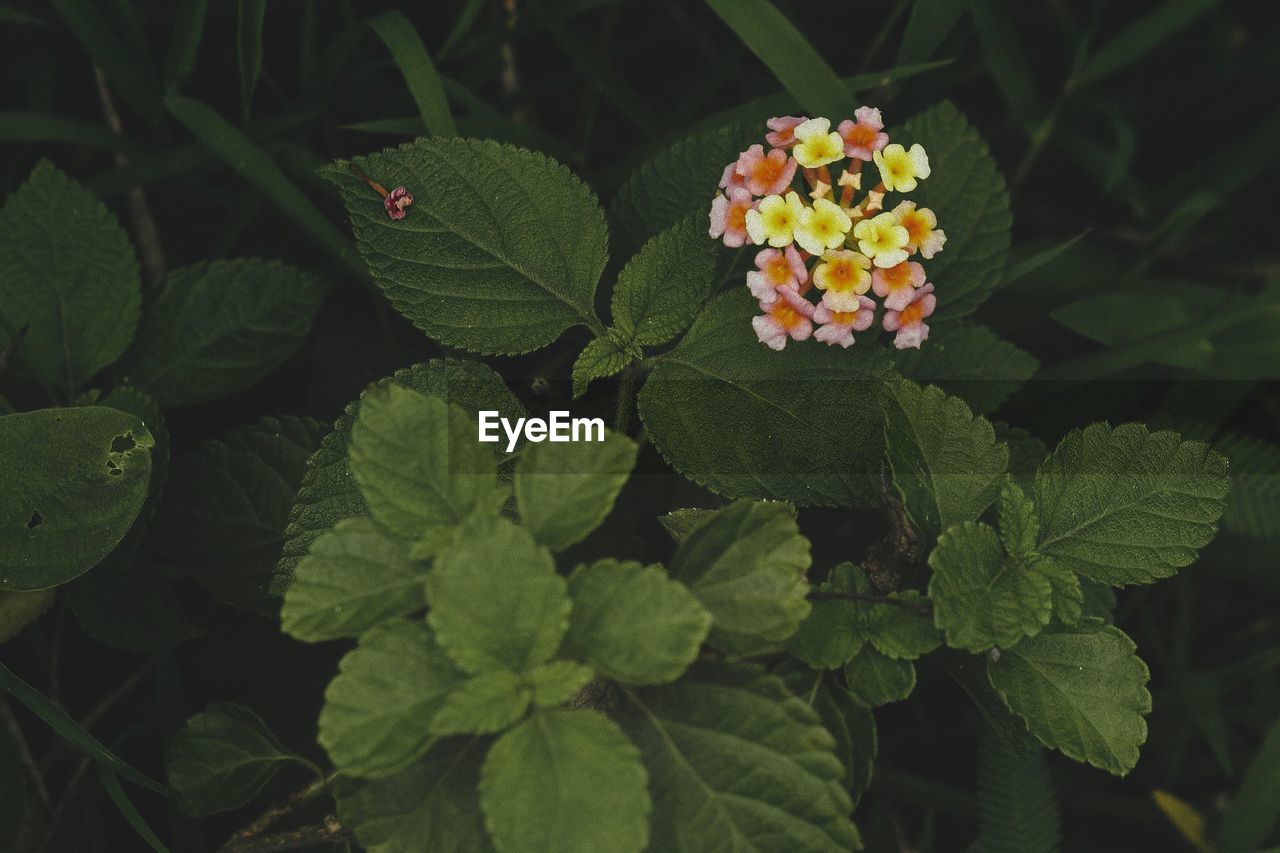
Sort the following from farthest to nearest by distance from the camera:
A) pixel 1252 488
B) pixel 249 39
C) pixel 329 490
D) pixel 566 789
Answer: pixel 1252 488
pixel 249 39
pixel 329 490
pixel 566 789

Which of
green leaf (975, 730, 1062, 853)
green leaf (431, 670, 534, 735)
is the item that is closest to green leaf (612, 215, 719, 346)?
green leaf (431, 670, 534, 735)

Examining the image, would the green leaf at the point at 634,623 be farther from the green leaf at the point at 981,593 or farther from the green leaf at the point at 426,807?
the green leaf at the point at 981,593

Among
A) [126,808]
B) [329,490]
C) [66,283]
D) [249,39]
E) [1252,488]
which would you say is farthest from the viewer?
[1252,488]

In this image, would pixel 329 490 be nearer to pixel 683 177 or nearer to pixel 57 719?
pixel 57 719

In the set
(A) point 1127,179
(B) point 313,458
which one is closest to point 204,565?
(B) point 313,458

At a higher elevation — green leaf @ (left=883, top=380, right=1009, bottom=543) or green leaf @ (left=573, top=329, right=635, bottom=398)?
green leaf @ (left=573, top=329, right=635, bottom=398)

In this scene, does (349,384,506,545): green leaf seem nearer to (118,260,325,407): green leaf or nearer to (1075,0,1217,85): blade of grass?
(118,260,325,407): green leaf

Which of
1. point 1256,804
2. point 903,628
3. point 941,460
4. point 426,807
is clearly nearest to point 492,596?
point 426,807
